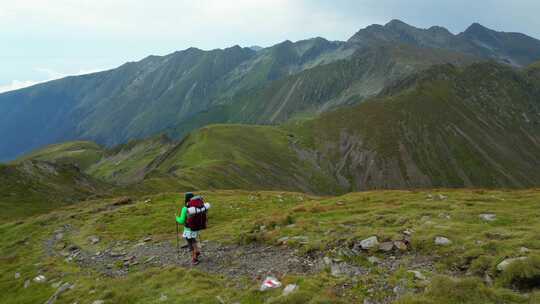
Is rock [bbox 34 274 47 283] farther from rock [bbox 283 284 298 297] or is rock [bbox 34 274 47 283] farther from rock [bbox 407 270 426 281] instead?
rock [bbox 407 270 426 281]

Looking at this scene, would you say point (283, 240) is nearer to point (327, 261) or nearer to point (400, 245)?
point (327, 261)

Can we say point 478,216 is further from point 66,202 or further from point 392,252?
point 66,202

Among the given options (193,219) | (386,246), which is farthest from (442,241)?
(193,219)

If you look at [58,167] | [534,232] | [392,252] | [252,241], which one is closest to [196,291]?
[252,241]

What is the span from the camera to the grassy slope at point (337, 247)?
45.5ft

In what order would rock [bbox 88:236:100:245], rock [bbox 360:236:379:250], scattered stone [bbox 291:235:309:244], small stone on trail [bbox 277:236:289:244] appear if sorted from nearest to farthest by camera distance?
rock [bbox 360:236:379:250] < scattered stone [bbox 291:235:309:244] < small stone on trail [bbox 277:236:289:244] < rock [bbox 88:236:100:245]

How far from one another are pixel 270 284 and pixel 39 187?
81.1 meters

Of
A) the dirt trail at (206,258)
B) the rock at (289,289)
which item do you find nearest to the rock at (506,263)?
the dirt trail at (206,258)

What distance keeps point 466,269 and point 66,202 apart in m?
77.9

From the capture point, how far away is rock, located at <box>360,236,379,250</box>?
18.2 meters

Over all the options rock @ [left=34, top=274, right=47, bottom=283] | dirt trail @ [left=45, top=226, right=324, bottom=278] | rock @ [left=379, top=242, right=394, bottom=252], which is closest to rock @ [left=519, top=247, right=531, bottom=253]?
rock @ [left=379, top=242, right=394, bottom=252]

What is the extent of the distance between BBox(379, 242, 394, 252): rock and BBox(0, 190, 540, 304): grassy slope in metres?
0.47

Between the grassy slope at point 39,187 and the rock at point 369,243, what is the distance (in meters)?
61.4

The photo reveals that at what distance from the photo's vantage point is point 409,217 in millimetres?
22734
